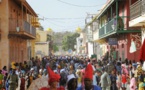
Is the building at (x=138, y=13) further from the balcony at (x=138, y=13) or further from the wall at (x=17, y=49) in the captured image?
the wall at (x=17, y=49)

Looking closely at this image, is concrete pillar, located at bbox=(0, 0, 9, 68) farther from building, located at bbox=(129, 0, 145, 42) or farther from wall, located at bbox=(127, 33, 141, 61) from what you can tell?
building, located at bbox=(129, 0, 145, 42)

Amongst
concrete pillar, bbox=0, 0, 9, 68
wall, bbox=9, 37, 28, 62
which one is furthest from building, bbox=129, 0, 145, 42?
wall, bbox=9, 37, 28, 62

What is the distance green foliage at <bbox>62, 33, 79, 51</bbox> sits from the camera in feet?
385

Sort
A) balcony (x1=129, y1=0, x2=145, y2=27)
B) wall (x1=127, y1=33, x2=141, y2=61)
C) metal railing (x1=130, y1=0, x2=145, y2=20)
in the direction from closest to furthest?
balcony (x1=129, y1=0, x2=145, y2=27) < metal railing (x1=130, y1=0, x2=145, y2=20) < wall (x1=127, y1=33, x2=141, y2=61)

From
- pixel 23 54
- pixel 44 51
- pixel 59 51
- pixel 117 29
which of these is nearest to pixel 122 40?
pixel 117 29

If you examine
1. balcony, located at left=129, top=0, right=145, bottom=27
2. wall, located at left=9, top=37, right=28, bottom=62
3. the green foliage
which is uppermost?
the green foliage

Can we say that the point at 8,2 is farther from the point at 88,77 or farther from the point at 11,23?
the point at 88,77

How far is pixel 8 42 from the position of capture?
973 inches

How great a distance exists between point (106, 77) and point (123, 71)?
236 inches

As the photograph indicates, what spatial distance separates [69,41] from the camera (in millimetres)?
120562

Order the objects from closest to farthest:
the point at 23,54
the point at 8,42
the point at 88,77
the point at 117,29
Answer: the point at 88,77
the point at 117,29
the point at 8,42
the point at 23,54

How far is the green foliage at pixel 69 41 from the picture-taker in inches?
4626

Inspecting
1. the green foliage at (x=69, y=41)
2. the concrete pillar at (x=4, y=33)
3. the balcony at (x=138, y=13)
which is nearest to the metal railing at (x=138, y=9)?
the balcony at (x=138, y=13)

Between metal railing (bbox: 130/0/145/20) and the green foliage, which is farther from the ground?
the green foliage
